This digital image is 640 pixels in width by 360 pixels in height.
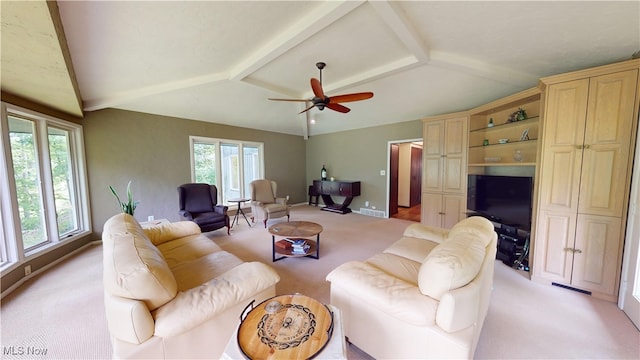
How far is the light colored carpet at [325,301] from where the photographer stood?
158 cm

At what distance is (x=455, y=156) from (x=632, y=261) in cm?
234

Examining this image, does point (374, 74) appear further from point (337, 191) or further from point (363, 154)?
point (337, 191)

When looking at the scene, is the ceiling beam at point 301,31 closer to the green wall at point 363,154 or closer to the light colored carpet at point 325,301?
the light colored carpet at point 325,301

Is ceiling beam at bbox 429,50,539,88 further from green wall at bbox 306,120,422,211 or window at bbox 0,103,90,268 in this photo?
window at bbox 0,103,90,268

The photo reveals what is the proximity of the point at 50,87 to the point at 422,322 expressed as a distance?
4.05m

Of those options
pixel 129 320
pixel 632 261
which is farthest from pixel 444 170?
pixel 129 320

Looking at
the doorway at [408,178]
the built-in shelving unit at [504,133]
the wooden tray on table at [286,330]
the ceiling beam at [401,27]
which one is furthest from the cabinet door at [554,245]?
the doorway at [408,178]

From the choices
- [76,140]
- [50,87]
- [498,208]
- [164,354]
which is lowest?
[164,354]

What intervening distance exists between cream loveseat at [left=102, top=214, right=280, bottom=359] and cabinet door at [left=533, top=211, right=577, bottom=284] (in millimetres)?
2941

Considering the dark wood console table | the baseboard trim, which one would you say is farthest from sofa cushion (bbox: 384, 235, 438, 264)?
the baseboard trim

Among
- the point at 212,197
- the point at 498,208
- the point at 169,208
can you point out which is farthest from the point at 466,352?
the point at 169,208

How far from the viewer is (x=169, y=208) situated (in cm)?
454

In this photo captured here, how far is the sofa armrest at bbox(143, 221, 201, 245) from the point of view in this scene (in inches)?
94.9

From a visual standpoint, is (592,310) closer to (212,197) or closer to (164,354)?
(164,354)
